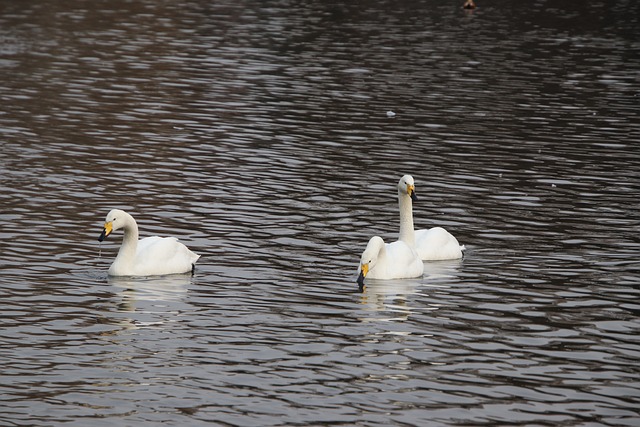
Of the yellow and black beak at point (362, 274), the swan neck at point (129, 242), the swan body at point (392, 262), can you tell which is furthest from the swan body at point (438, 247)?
the swan neck at point (129, 242)

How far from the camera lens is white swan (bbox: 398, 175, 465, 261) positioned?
766 inches

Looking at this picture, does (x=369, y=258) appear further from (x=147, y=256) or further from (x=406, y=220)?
(x=147, y=256)

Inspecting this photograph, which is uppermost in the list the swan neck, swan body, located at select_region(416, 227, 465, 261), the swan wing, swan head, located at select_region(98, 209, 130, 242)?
swan head, located at select_region(98, 209, 130, 242)

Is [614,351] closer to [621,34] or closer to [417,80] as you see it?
[417,80]

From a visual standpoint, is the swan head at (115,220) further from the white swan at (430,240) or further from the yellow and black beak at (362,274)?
the white swan at (430,240)

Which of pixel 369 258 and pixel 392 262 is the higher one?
pixel 369 258

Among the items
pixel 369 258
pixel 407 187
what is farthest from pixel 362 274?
pixel 407 187

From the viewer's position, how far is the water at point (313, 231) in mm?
13484

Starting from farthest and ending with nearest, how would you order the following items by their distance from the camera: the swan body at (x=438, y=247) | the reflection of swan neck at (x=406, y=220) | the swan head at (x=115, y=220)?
the reflection of swan neck at (x=406, y=220)
the swan body at (x=438, y=247)
the swan head at (x=115, y=220)

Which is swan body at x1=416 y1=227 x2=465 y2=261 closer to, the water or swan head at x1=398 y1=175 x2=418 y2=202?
the water

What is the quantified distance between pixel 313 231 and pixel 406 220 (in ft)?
6.22

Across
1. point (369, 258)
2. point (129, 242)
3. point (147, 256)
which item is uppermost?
point (129, 242)

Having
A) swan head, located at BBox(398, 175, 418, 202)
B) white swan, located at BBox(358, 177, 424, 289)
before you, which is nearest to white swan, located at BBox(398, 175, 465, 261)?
swan head, located at BBox(398, 175, 418, 202)

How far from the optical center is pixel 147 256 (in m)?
18.3
